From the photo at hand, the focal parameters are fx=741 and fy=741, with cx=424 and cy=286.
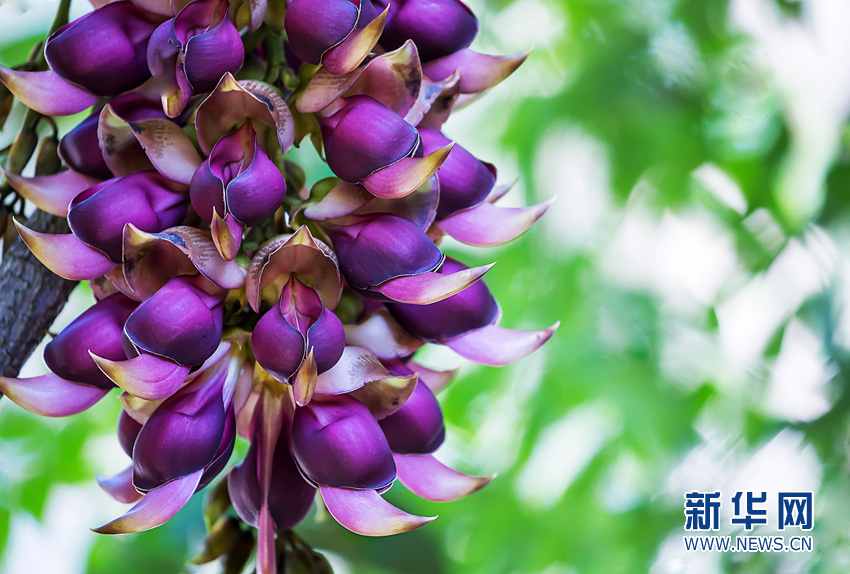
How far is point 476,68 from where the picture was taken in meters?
0.29

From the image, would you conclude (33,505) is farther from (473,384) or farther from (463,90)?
(463,90)

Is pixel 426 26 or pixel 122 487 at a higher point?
pixel 426 26

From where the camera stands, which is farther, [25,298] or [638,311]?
[638,311]

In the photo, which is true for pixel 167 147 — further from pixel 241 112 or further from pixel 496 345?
pixel 496 345

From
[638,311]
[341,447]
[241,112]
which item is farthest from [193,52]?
[638,311]

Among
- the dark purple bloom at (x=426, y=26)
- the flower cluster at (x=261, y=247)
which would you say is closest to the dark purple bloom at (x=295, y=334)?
the flower cluster at (x=261, y=247)

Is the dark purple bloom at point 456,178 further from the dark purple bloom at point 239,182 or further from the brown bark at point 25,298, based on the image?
the brown bark at point 25,298

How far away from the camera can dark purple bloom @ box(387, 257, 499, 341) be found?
0.25 metres

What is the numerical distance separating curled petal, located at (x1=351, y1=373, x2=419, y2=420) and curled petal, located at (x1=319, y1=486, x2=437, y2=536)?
3cm

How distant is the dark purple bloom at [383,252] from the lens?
222 mm

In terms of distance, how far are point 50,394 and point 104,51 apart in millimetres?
113

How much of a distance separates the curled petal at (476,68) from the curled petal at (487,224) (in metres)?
0.05

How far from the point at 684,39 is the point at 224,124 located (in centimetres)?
78

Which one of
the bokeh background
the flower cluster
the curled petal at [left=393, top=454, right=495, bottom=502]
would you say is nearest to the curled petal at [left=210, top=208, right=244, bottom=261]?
the flower cluster
